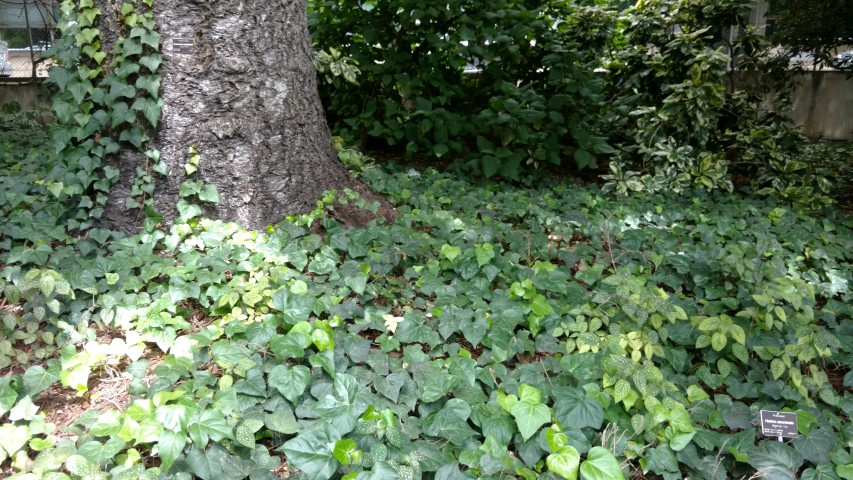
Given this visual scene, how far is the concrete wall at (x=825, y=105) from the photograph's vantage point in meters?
7.98

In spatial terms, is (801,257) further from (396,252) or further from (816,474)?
(396,252)

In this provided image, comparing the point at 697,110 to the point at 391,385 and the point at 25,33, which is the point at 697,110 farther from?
the point at 25,33

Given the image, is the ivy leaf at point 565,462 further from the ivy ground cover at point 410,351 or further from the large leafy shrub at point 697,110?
the large leafy shrub at point 697,110

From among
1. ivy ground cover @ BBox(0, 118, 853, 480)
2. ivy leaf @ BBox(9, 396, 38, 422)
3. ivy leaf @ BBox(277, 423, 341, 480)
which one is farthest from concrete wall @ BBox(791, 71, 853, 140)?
ivy leaf @ BBox(9, 396, 38, 422)

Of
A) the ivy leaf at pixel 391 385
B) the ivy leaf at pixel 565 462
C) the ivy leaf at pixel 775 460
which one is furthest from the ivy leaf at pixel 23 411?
the ivy leaf at pixel 775 460

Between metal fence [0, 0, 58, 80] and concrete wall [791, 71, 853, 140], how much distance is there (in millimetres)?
9606

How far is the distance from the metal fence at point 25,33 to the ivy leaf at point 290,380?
6741 mm

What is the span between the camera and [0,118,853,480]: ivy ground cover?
6.30 feet

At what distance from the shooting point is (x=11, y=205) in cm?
337

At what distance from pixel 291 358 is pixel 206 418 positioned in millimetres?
436

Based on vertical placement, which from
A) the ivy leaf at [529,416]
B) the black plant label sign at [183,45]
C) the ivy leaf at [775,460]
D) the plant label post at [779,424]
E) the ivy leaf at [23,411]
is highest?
the black plant label sign at [183,45]

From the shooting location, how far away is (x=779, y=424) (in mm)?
2160

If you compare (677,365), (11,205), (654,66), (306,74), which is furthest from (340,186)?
(654,66)

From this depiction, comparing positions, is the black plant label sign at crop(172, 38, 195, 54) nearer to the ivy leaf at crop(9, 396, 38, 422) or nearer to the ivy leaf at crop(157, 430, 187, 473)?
the ivy leaf at crop(9, 396, 38, 422)
